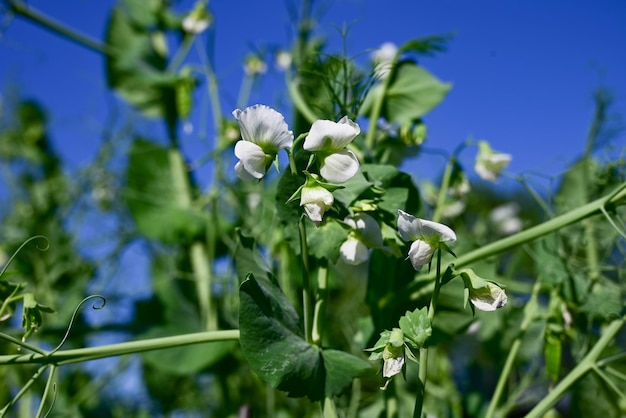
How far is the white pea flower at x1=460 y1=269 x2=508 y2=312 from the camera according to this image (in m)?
0.44

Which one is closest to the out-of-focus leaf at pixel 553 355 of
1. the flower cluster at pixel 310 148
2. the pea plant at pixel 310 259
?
the pea plant at pixel 310 259

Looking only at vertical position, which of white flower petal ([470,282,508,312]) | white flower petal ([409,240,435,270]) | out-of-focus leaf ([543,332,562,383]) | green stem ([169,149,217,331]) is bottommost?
green stem ([169,149,217,331])

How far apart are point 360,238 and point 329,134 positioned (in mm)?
102

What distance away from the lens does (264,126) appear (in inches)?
18.3

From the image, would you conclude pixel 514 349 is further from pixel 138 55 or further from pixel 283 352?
pixel 138 55

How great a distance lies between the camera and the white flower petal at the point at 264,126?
0.46 metres

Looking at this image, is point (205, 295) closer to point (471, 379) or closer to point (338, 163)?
point (471, 379)

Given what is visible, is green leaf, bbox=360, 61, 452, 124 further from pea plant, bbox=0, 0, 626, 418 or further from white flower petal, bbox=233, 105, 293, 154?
white flower petal, bbox=233, 105, 293, 154

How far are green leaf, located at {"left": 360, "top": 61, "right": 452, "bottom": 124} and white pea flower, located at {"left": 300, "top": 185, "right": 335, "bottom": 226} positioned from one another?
306 millimetres

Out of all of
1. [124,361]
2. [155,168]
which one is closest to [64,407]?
[124,361]

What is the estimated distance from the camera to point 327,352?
1.73 ft

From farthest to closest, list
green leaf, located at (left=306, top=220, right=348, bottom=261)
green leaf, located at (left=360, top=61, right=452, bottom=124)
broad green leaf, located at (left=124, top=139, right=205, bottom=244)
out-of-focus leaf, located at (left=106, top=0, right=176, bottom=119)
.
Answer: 1. out-of-focus leaf, located at (left=106, top=0, right=176, bottom=119)
2. broad green leaf, located at (left=124, top=139, right=205, bottom=244)
3. green leaf, located at (left=360, top=61, right=452, bottom=124)
4. green leaf, located at (left=306, top=220, right=348, bottom=261)

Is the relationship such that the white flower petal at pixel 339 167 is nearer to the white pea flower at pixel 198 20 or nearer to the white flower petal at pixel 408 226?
the white flower petal at pixel 408 226

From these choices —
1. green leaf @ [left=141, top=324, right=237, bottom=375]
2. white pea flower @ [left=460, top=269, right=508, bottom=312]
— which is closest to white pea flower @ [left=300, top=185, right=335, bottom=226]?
white pea flower @ [left=460, top=269, right=508, bottom=312]
